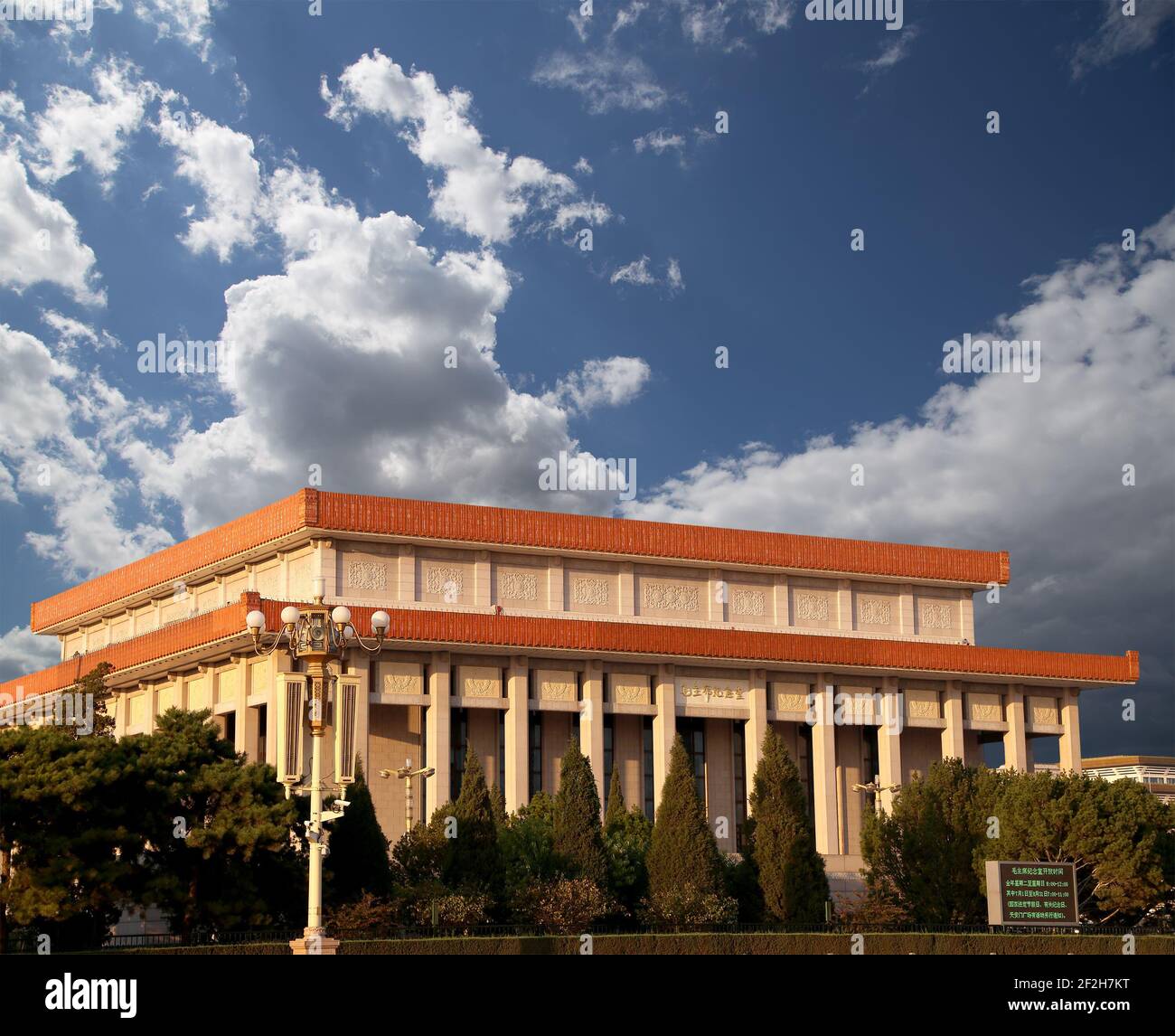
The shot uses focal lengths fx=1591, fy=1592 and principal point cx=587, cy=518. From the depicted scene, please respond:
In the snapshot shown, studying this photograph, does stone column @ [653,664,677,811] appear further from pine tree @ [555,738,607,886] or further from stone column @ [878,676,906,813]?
pine tree @ [555,738,607,886]

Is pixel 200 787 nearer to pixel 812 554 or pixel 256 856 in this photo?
pixel 256 856

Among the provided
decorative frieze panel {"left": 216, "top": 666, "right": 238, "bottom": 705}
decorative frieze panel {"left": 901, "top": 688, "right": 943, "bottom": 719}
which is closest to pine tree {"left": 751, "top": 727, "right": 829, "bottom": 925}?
decorative frieze panel {"left": 901, "top": 688, "right": 943, "bottom": 719}

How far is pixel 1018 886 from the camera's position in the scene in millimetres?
33969

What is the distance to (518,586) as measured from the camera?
173 feet

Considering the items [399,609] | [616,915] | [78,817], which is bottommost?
[616,915]

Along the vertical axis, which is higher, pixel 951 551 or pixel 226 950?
pixel 951 551

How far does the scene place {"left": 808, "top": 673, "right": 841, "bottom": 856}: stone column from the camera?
52.2 metres

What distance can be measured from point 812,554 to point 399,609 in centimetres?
1616

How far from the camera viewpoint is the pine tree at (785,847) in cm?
4025

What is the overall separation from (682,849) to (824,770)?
46.2 ft

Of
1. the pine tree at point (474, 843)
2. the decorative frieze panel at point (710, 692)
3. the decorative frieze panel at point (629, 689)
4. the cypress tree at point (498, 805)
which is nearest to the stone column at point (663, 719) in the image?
the decorative frieze panel at point (629, 689)
